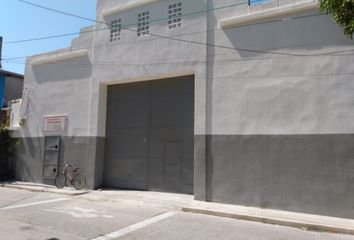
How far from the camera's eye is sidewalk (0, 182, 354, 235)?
9133 millimetres

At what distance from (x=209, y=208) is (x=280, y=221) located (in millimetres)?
2209

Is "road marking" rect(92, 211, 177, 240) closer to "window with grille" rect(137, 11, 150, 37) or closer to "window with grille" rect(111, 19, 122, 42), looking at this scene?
"window with grille" rect(137, 11, 150, 37)

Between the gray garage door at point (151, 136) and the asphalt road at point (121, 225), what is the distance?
226cm

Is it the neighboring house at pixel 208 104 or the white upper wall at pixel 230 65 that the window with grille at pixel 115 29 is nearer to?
the neighboring house at pixel 208 104

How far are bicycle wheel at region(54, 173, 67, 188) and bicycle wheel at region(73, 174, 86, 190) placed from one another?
0.71 m

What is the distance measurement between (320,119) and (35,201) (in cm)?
975

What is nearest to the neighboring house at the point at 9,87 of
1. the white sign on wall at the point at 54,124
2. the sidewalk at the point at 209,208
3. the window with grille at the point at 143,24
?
the white sign on wall at the point at 54,124

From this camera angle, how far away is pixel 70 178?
50.0 ft

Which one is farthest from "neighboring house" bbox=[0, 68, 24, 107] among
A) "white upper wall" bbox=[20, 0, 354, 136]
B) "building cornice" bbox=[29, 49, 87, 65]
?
"white upper wall" bbox=[20, 0, 354, 136]

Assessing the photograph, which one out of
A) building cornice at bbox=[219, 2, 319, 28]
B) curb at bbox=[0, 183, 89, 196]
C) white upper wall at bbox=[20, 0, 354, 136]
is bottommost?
curb at bbox=[0, 183, 89, 196]

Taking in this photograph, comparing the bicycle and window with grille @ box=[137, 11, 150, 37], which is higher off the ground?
window with grille @ box=[137, 11, 150, 37]

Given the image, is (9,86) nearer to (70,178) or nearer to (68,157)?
(68,157)

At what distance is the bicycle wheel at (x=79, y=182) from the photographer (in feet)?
49.1

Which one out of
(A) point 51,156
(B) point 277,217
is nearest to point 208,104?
(B) point 277,217
